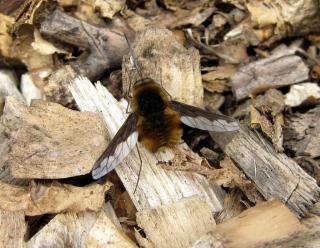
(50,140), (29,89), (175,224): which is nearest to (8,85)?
(29,89)

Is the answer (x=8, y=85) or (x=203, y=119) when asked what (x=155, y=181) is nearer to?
(x=203, y=119)

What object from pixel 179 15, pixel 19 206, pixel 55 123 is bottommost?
pixel 19 206

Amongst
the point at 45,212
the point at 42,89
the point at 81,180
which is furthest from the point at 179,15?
the point at 45,212

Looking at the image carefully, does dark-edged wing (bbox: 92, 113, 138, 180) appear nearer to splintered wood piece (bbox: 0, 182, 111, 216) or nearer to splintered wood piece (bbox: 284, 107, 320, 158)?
splintered wood piece (bbox: 0, 182, 111, 216)

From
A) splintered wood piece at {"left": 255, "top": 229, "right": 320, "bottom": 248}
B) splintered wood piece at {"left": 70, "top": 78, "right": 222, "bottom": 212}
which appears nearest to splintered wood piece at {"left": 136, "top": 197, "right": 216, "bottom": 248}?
splintered wood piece at {"left": 70, "top": 78, "right": 222, "bottom": 212}

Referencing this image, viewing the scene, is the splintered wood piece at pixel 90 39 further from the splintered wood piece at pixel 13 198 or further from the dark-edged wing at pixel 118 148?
the splintered wood piece at pixel 13 198

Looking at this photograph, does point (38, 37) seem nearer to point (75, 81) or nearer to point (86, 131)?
point (75, 81)
